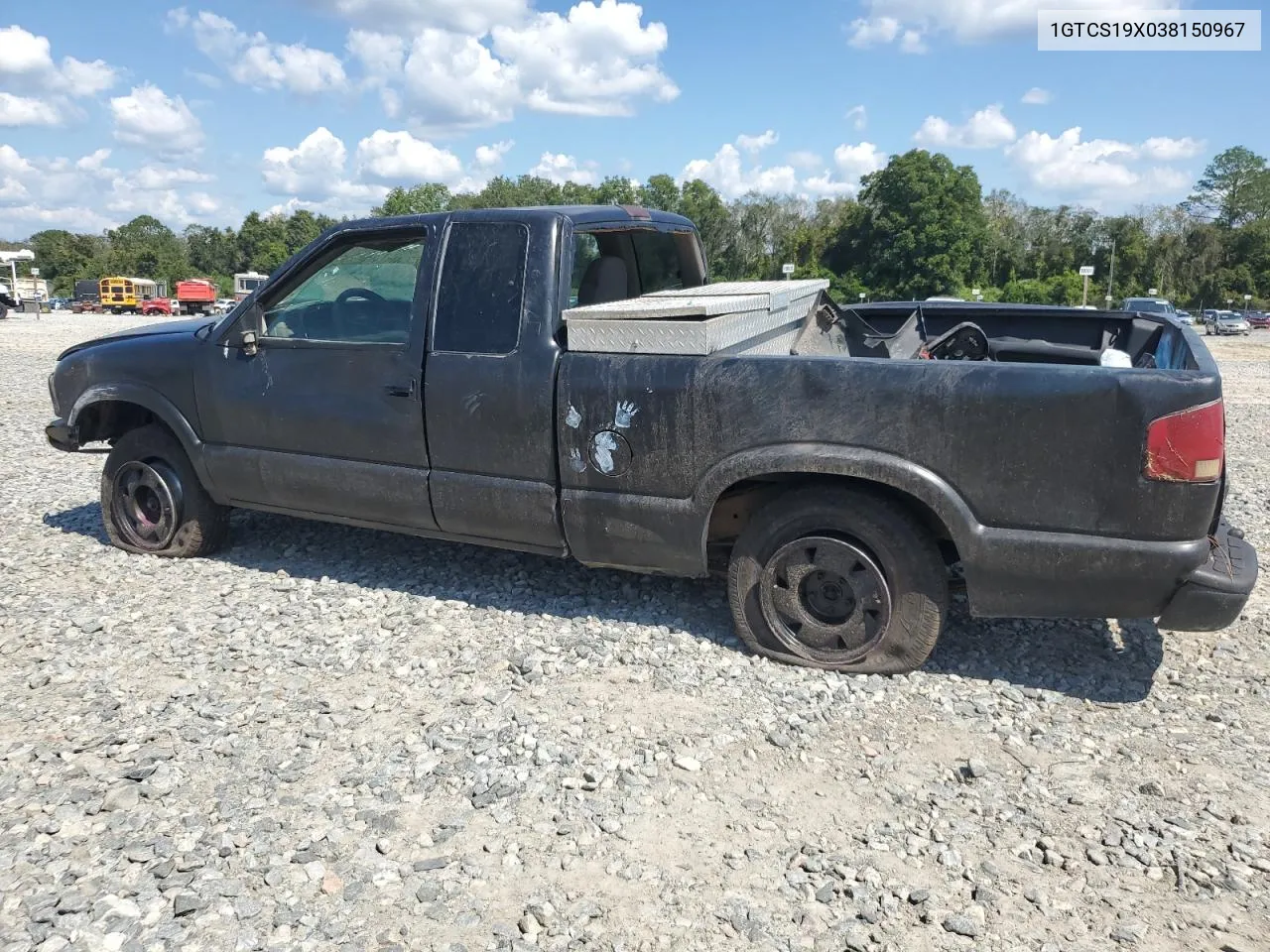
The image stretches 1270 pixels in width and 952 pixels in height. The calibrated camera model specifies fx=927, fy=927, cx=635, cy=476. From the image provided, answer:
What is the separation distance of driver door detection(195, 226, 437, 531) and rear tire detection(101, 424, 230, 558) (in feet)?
1.31

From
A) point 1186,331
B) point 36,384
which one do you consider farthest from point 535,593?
point 36,384

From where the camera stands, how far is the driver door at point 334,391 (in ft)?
15.1

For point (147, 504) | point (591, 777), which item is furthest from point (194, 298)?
point (591, 777)

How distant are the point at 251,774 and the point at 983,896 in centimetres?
248

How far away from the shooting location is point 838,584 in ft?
13.1

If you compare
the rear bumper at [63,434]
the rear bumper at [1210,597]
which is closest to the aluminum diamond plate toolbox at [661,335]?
the rear bumper at [1210,597]

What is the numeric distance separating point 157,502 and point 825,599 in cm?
403

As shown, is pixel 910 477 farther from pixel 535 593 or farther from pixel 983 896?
pixel 535 593

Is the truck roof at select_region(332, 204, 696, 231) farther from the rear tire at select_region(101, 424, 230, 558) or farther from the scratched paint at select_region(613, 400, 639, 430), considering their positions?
the rear tire at select_region(101, 424, 230, 558)

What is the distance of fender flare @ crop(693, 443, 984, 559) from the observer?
143 inches

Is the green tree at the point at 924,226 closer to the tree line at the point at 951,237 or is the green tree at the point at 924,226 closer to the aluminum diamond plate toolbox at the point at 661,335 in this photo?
the tree line at the point at 951,237

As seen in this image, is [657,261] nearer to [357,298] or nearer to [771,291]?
[771,291]

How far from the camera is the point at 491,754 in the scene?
3.45 metres

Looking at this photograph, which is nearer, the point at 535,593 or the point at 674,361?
the point at 674,361
